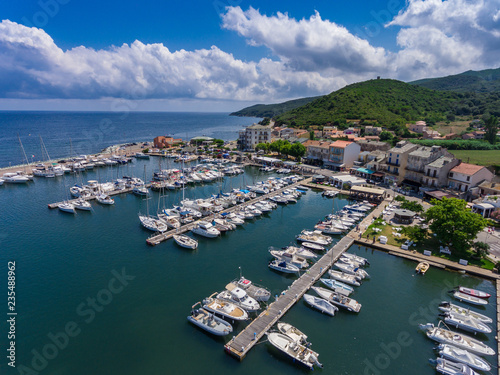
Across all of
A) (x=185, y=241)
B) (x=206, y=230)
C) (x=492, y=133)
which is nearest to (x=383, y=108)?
(x=492, y=133)

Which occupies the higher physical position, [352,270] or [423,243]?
[423,243]

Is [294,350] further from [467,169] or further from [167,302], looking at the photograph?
[467,169]

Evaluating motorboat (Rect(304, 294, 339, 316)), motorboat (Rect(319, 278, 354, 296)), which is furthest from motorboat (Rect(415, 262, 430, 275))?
motorboat (Rect(304, 294, 339, 316))

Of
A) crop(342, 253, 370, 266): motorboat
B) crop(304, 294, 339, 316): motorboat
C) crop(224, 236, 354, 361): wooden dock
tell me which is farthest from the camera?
crop(342, 253, 370, 266): motorboat

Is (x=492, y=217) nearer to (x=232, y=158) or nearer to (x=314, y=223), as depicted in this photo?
(x=314, y=223)

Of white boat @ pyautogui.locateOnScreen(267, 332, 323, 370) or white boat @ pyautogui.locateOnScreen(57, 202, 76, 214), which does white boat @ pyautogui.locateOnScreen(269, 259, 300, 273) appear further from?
white boat @ pyautogui.locateOnScreen(57, 202, 76, 214)

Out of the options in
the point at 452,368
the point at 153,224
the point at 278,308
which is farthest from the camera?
the point at 153,224

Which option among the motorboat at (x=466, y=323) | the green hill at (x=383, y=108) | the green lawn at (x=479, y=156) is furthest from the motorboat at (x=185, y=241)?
the green hill at (x=383, y=108)

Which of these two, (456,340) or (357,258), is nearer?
(456,340)
